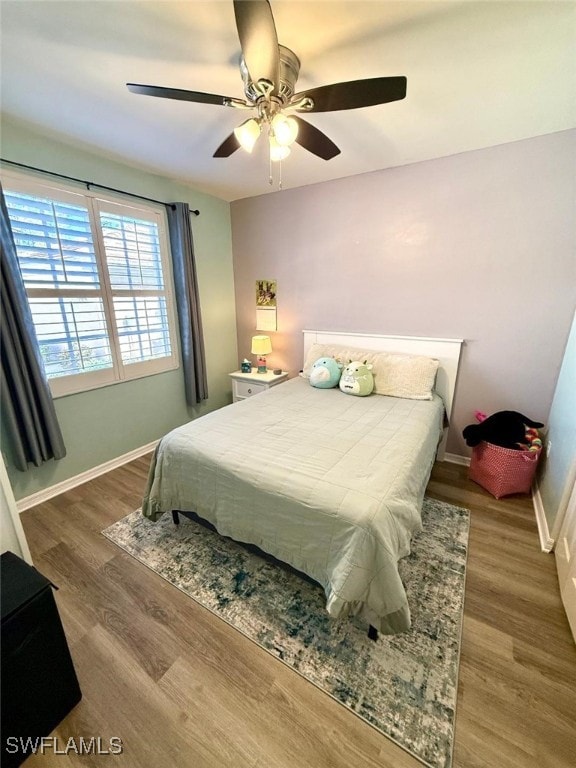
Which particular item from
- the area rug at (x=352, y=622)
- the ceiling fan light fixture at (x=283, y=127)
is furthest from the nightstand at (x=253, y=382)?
the ceiling fan light fixture at (x=283, y=127)

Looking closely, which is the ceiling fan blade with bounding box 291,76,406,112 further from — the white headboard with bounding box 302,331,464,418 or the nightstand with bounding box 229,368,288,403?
the nightstand with bounding box 229,368,288,403

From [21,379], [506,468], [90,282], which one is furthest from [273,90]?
[506,468]

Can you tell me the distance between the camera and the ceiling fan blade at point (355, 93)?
3.73 feet

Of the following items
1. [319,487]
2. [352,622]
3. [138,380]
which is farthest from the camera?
[138,380]

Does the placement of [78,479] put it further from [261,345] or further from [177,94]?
[177,94]

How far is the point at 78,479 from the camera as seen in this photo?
2.47m

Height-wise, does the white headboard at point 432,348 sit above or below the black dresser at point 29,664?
above

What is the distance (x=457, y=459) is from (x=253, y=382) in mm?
2146

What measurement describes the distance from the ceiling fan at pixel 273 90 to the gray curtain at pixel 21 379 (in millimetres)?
1374

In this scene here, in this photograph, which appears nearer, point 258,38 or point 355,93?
point 258,38

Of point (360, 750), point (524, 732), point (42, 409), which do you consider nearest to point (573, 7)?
point (524, 732)

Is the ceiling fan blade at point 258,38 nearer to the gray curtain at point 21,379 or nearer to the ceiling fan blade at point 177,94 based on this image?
the ceiling fan blade at point 177,94

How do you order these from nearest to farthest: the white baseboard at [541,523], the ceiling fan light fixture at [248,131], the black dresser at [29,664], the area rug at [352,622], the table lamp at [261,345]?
the black dresser at [29,664], the area rug at [352,622], the ceiling fan light fixture at [248,131], the white baseboard at [541,523], the table lamp at [261,345]

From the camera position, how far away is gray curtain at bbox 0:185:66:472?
6.06 ft
